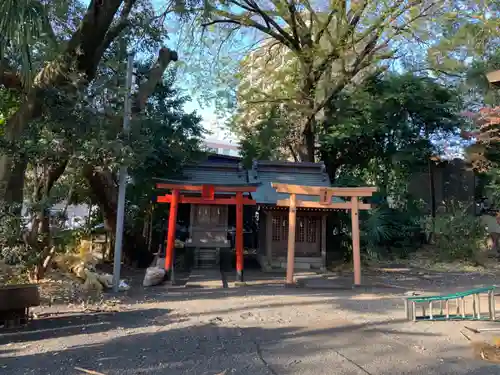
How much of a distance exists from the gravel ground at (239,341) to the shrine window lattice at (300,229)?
212 inches

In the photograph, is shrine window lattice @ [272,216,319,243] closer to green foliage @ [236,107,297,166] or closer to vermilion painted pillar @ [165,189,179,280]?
green foliage @ [236,107,297,166]

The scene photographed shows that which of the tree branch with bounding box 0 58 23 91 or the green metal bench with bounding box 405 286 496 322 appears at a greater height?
the tree branch with bounding box 0 58 23 91

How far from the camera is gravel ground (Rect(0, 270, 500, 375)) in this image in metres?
4.52

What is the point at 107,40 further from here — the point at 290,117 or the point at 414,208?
the point at 414,208

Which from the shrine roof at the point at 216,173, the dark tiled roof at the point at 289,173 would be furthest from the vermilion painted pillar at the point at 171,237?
the dark tiled roof at the point at 289,173

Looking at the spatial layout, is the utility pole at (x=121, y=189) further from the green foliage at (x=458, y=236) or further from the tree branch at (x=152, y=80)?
the green foliage at (x=458, y=236)

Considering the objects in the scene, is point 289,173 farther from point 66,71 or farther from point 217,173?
point 66,71

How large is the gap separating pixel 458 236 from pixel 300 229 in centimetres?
611

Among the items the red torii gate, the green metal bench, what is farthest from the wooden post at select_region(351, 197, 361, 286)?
the green metal bench

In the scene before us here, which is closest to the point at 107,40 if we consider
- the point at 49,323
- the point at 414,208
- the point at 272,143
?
the point at 49,323

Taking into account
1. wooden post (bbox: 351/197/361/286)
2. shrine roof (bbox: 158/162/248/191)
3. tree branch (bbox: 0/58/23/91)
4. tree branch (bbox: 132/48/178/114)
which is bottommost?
wooden post (bbox: 351/197/361/286)

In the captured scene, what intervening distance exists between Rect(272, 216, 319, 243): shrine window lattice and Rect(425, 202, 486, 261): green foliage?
504 centimetres

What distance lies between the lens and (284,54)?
1892 cm

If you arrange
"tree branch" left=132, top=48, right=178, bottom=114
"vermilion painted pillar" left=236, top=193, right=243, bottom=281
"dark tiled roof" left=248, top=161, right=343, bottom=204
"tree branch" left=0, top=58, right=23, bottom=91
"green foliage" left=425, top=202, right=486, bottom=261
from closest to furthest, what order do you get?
1. "tree branch" left=0, top=58, right=23, bottom=91
2. "tree branch" left=132, top=48, right=178, bottom=114
3. "vermilion painted pillar" left=236, top=193, right=243, bottom=281
4. "dark tiled roof" left=248, top=161, right=343, bottom=204
5. "green foliage" left=425, top=202, right=486, bottom=261
